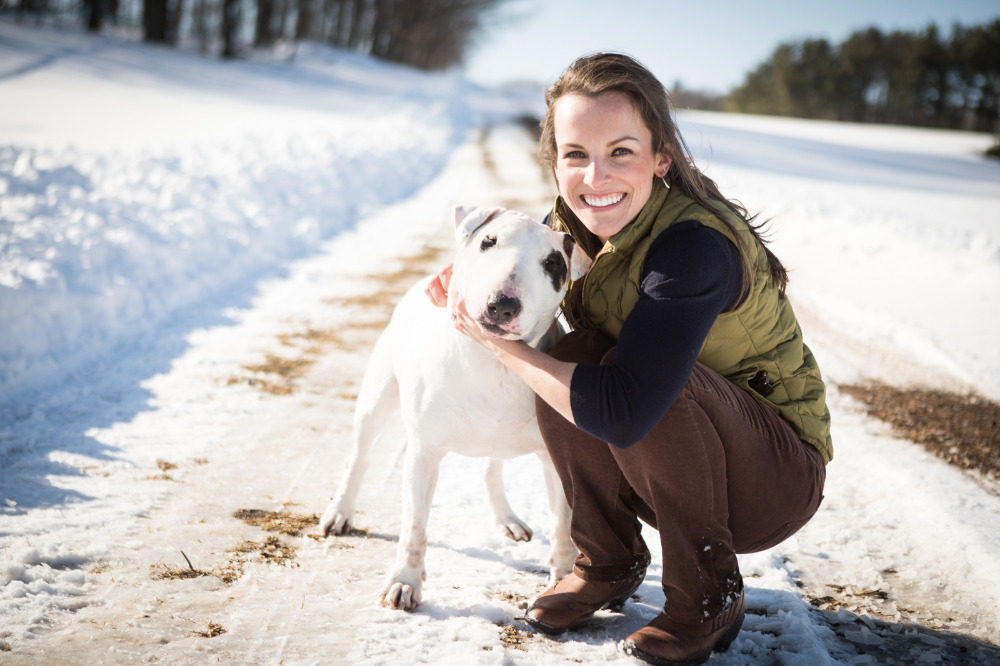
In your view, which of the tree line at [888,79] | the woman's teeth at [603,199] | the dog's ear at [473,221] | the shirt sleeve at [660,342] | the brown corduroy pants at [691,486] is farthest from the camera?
the tree line at [888,79]

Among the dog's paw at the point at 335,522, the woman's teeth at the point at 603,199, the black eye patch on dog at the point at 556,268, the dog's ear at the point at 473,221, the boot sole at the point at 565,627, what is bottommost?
the dog's paw at the point at 335,522

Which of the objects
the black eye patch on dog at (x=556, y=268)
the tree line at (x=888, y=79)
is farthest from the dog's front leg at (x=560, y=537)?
the tree line at (x=888, y=79)

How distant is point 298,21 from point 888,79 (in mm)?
38299

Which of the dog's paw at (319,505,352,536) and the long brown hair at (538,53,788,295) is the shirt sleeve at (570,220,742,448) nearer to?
the long brown hair at (538,53,788,295)

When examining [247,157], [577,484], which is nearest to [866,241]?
[577,484]

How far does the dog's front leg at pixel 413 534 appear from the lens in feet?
7.31

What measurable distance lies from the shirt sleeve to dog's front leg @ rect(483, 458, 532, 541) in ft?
A: 3.20

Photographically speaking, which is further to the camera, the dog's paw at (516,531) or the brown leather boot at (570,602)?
the dog's paw at (516,531)

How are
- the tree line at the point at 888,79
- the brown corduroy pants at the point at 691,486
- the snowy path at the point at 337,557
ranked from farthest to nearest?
the tree line at the point at 888,79, the snowy path at the point at 337,557, the brown corduroy pants at the point at 691,486

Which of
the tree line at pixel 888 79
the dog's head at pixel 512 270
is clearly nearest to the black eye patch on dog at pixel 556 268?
the dog's head at pixel 512 270

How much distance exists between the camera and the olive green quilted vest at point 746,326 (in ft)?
6.80

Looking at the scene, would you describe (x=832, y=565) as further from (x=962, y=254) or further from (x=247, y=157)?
(x=247, y=157)

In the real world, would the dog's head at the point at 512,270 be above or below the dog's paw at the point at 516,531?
above

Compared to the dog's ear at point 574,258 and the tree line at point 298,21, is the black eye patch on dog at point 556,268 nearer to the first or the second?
the dog's ear at point 574,258
